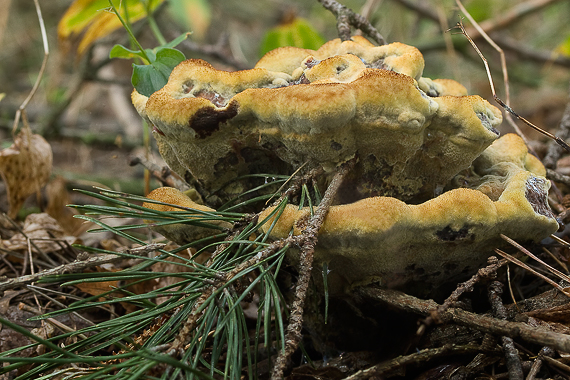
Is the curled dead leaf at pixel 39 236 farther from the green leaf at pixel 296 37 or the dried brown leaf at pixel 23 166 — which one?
the green leaf at pixel 296 37

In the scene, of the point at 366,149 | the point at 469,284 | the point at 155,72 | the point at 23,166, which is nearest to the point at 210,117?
the point at 366,149

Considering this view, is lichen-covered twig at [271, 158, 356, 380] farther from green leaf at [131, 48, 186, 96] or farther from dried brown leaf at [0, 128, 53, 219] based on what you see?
dried brown leaf at [0, 128, 53, 219]

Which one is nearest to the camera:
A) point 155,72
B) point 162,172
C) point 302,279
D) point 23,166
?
point 302,279

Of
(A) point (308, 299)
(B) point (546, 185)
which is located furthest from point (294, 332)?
(B) point (546, 185)

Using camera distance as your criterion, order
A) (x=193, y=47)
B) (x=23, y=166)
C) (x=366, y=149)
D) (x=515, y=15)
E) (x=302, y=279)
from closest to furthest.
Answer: (x=302, y=279)
(x=366, y=149)
(x=23, y=166)
(x=193, y=47)
(x=515, y=15)

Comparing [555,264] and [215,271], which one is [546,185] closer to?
[555,264]

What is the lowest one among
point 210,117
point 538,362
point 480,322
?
point 538,362

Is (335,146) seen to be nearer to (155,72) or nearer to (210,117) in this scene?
(210,117)
